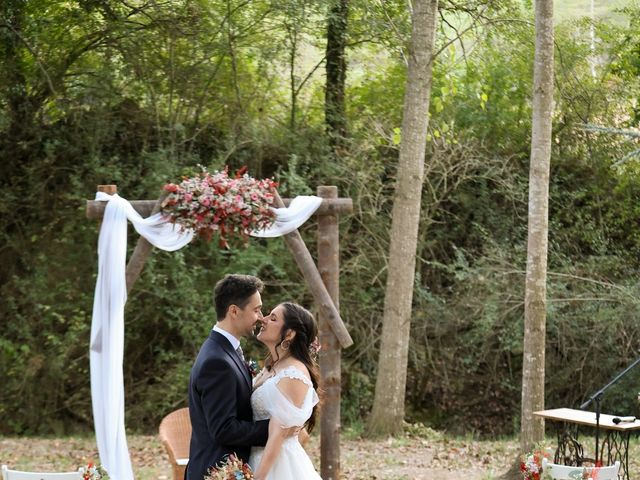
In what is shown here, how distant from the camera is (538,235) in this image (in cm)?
820

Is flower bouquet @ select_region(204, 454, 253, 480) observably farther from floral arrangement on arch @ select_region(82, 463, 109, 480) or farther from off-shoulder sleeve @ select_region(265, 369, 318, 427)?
floral arrangement on arch @ select_region(82, 463, 109, 480)

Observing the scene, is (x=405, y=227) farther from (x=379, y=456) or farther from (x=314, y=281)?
(x=314, y=281)

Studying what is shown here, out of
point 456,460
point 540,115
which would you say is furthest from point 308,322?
point 456,460

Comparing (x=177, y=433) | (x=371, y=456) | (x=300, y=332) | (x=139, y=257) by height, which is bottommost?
(x=371, y=456)

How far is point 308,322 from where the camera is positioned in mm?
4555

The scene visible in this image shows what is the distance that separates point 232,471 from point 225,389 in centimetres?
37

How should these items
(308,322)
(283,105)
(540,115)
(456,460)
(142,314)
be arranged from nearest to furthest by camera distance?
(308,322) < (540,115) < (456,460) < (142,314) < (283,105)

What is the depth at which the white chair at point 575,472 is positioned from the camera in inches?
203

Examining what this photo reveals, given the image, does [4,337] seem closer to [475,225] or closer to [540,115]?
[475,225]

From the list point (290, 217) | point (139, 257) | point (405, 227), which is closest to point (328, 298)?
point (290, 217)

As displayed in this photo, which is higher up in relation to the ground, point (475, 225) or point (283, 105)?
point (283, 105)

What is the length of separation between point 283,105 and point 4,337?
4.61m

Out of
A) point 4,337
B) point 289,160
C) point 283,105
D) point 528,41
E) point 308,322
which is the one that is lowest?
point 4,337

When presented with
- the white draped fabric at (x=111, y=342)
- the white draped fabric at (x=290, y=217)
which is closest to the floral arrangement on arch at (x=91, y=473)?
the white draped fabric at (x=111, y=342)
